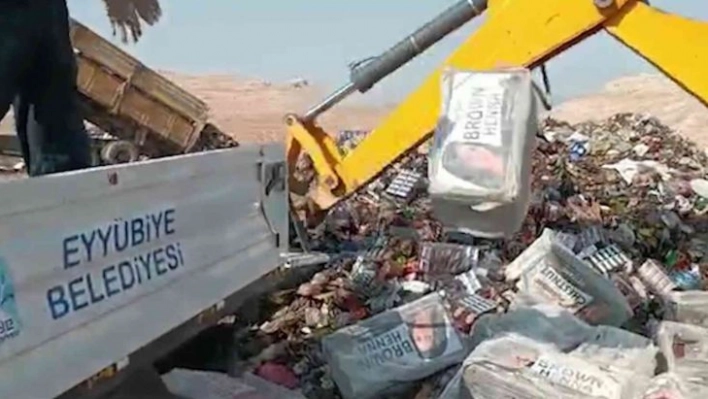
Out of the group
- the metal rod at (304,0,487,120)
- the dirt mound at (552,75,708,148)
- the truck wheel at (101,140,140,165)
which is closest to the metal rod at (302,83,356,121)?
the metal rod at (304,0,487,120)

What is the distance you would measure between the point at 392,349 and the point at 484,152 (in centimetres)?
114

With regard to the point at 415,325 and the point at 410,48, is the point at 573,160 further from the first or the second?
the point at 415,325

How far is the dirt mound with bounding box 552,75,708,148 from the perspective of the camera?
20.2 metres

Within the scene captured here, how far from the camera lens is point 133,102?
42.0 ft

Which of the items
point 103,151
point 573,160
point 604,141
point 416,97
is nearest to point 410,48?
point 416,97

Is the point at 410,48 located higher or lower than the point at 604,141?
higher

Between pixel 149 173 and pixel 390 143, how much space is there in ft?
9.47

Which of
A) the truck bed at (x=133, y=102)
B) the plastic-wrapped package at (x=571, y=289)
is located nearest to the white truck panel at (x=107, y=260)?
the plastic-wrapped package at (x=571, y=289)

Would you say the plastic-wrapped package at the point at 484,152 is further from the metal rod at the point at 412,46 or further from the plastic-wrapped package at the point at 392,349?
the metal rod at the point at 412,46

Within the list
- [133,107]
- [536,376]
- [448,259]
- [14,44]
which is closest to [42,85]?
[14,44]

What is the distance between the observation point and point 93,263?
2822mm

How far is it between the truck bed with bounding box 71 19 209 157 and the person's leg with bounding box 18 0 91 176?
8.38m

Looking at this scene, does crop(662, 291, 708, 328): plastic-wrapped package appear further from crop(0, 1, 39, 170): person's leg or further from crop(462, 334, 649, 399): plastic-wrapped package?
crop(0, 1, 39, 170): person's leg

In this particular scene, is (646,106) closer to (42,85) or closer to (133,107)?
(133,107)
